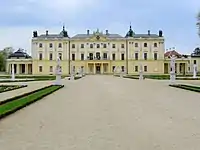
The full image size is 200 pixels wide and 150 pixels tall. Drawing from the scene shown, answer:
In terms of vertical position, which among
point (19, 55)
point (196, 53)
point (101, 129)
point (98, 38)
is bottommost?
point (101, 129)

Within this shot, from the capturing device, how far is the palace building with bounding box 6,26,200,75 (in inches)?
3777

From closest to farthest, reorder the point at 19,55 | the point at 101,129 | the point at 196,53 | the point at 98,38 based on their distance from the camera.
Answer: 1. the point at 101,129
2. the point at 98,38
3. the point at 19,55
4. the point at 196,53

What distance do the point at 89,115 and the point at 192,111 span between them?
2.89 m

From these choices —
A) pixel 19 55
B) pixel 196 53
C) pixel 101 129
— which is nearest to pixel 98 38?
pixel 19 55

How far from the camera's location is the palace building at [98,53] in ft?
315

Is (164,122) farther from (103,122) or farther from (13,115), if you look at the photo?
(13,115)

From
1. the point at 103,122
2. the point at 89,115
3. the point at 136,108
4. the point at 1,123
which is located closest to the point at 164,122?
the point at 103,122

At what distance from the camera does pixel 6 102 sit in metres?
12.8

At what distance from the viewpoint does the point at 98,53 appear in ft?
320

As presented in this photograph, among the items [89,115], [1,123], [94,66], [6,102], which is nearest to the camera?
[1,123]

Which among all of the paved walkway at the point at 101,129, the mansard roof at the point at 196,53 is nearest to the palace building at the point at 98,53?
the mansard roof at the point at 196,53

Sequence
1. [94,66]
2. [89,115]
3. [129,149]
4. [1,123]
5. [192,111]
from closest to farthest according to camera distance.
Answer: [129,149] < [1,123] < [89,115] < [192,111] < [94,66]

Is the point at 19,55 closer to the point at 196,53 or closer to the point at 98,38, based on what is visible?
the point at 98,38

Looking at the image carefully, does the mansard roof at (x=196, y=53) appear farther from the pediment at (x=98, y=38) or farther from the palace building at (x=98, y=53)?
the pediment at (x=98, y=38)
